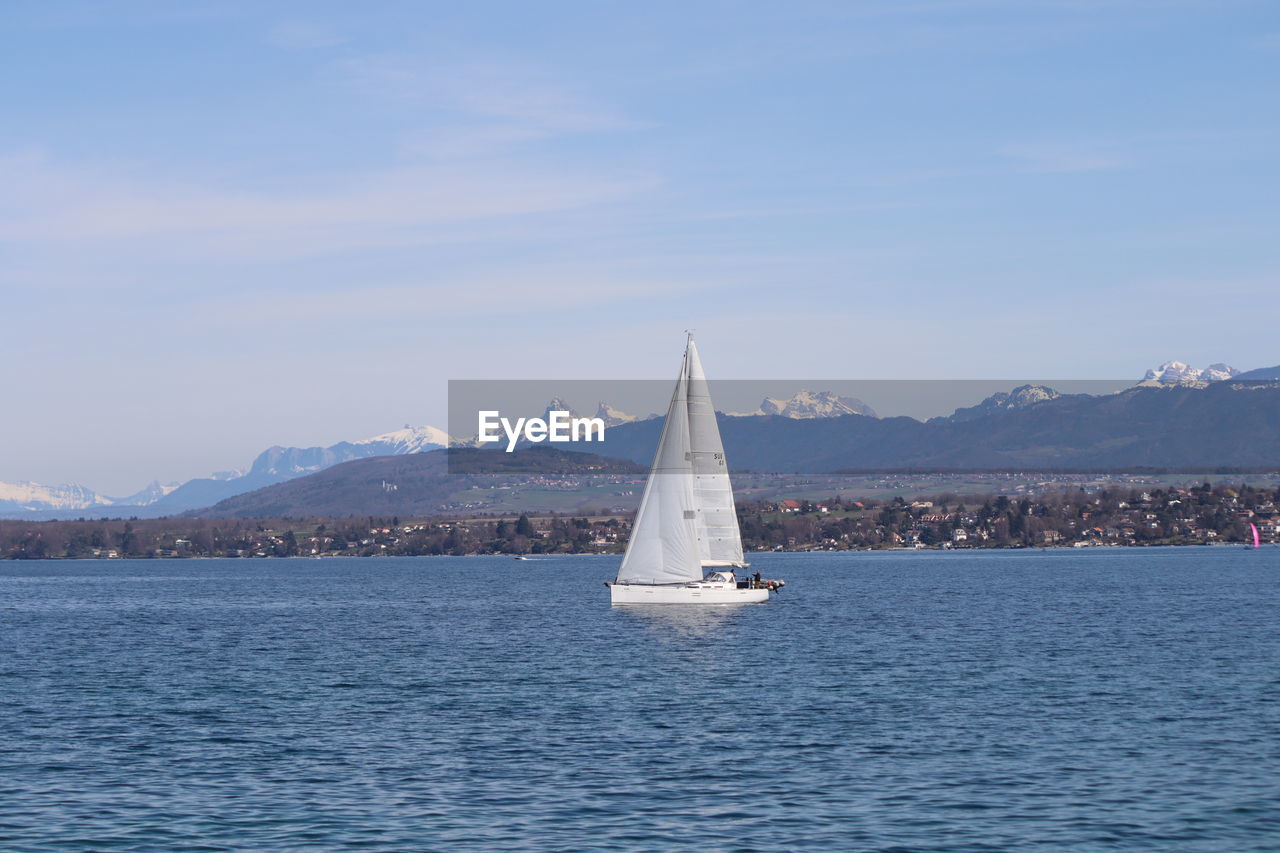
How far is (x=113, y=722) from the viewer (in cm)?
5706

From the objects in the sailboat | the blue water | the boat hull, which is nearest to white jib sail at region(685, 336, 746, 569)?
the sailboat

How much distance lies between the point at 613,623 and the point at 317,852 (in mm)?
76430

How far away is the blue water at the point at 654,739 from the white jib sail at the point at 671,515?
14.3 meters

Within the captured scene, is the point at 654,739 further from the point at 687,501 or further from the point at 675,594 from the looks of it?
the point at 675,594

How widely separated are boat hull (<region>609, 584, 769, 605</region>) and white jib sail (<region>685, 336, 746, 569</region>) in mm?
2632

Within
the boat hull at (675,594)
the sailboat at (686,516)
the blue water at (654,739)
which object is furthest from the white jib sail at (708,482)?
the blue water at (654,739)

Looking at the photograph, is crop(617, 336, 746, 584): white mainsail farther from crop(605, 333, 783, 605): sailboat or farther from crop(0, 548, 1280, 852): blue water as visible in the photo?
crop(0, 548, 1280, 852): blue water

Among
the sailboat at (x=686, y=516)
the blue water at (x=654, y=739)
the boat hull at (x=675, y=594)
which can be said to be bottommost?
the blue water at (x=654, y=739)

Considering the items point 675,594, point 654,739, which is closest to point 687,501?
point 675,594

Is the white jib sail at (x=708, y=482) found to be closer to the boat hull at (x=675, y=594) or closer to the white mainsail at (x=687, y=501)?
the white mainsail at (x=687, y=501)

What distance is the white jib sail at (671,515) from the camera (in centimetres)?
11381

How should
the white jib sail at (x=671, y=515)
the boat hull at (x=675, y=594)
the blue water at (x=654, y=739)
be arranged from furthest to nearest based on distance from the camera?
the boat hull at (x=675, y=594) < the white jib sail at (x=671, y=515) < the blue water at (x=654, y=739)

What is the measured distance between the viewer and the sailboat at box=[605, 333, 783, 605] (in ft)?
374

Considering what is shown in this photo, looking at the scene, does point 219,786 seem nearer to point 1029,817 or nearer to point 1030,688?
point 1029,817
